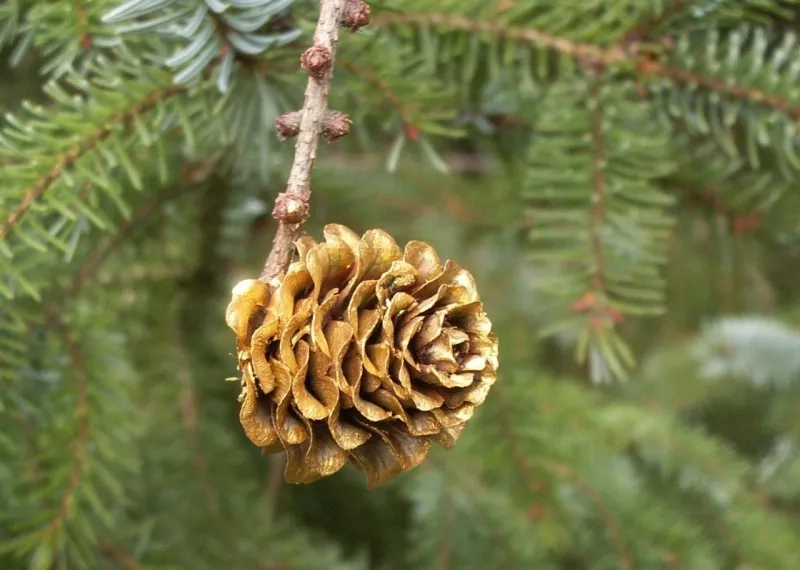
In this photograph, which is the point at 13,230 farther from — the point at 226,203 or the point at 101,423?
the point at 226,203

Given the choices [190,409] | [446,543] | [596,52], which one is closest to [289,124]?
[596,52]

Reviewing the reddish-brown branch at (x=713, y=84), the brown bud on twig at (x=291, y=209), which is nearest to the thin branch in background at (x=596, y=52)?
the reddish-brown branch at (x=713, y=84)

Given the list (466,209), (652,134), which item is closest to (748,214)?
(652,134)

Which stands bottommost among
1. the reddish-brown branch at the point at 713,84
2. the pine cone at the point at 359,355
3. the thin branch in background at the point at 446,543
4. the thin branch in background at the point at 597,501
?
A: the thin branch in background at the point at 446,543

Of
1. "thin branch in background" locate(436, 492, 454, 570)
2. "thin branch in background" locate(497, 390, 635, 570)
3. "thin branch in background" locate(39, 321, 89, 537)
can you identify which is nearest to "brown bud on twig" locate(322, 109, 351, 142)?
"thin branch in background" locate(39, 321, 89, 537)

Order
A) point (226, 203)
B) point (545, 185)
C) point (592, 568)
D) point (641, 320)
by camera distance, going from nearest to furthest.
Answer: point (545, 185) → point (226, 203) → point (592, 568) → point (641, 320)

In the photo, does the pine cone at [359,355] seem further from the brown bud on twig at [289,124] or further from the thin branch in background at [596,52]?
the thin branch in background at [596,52]
